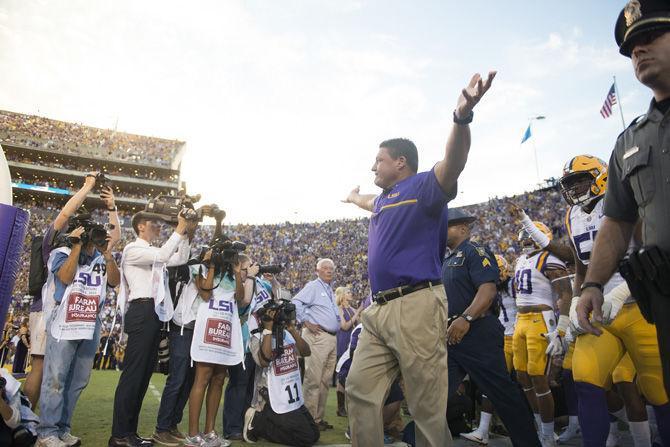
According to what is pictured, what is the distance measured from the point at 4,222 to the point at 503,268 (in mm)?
6054

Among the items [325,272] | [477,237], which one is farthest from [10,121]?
[325,272]

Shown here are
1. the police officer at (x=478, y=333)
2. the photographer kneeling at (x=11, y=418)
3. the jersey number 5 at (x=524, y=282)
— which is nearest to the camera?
the photographer kneeling at (x=11, y=418)

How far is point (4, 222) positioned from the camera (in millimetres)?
1699

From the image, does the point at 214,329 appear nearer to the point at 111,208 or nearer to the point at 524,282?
the point at 111,208

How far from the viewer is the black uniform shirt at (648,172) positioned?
1.66 metres

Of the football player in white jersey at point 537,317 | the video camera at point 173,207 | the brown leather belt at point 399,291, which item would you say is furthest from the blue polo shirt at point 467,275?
the video camera at point 173,207

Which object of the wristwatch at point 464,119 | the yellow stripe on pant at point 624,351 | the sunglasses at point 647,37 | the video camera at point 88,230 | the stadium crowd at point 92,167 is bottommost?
the yellow stripe on pant at point 624,351

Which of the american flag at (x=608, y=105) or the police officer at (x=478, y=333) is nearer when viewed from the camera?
the police officer at (x=478, y=333)

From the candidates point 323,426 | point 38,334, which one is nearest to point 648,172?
point 323,426

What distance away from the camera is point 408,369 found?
247cm

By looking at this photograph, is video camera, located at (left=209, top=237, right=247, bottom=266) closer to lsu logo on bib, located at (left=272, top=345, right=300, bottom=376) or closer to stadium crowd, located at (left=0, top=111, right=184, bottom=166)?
lsu logo on bib, located at (left=272, top=345, right=300, bottom=376)

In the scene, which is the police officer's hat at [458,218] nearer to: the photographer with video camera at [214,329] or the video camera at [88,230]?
the photographer with video camera at [214,329]

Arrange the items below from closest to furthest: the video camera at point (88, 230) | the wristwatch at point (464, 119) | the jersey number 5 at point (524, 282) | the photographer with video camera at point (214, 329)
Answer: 1. the wristwatch at point (464, 119)
2. the photographer with video camera at point (214, 329)
3. the video camera at point (88, 230)
4. the jersey number 5 at point (524, 282)

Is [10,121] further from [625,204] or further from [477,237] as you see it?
[625,204]
